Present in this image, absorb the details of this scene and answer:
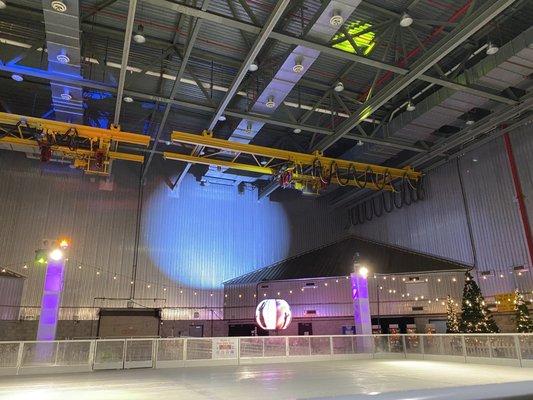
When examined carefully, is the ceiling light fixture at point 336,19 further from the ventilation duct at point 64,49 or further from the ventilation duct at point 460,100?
the ventilation duct at point 64,49

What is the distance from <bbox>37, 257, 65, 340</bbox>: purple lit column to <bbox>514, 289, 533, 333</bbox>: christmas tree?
20.9m

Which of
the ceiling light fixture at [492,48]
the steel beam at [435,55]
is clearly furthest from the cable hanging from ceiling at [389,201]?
the ceiling light fixture at [492,48]

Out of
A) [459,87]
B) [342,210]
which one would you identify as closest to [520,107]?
[459,87]

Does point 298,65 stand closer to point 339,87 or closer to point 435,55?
point 339,87

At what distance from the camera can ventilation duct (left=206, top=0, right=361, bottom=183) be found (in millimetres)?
13477

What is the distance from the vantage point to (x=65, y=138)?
19891mm

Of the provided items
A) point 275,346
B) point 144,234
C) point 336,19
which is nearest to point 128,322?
point 144,234

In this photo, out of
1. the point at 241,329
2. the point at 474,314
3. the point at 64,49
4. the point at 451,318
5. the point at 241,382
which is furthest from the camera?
the point at 241,329

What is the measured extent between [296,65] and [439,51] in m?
5.26

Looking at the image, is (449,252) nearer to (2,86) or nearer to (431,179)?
(431,179)

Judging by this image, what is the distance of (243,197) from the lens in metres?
34.5

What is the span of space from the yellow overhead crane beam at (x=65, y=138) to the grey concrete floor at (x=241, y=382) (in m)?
10.2

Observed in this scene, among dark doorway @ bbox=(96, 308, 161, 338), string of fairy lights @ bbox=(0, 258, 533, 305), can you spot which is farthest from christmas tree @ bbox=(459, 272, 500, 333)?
dark doorway @ bbox=(96, 308, 161, 338)

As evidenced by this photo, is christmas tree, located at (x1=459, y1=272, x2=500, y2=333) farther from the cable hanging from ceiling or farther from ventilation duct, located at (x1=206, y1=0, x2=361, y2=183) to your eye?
ventilation duct, located at (x1=206, y1=0, x2=361, y2=183)
